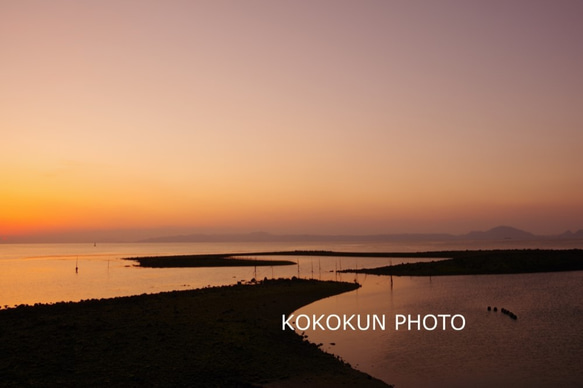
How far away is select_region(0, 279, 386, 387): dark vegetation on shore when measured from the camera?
1725 centimetres

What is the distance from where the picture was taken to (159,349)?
837 inches

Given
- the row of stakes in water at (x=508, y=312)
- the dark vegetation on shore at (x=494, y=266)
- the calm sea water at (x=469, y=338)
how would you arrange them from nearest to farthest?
1. the calm sea water at (x=469, y=338)
2. the row of stakes in water at (x=508, y=312)
3. the dark vegetation on shore at (x=494, y=266)

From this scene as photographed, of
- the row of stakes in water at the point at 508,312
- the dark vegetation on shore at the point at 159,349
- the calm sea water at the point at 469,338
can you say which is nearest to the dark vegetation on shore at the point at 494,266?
the calm sea water at the point at 469,338

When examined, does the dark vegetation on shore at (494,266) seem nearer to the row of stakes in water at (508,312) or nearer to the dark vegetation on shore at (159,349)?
the row of stakes in water at (508,312)

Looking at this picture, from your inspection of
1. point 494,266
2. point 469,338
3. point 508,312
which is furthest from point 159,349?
point 494,266

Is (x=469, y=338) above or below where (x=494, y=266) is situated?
above

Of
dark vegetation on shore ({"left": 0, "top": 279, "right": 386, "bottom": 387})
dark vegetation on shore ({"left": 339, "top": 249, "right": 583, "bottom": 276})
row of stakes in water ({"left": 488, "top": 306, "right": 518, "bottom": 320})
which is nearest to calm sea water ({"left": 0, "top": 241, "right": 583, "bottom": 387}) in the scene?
row of stakes in water ({"left": 488, "top": 306, "right": 518, "bottom": 320})

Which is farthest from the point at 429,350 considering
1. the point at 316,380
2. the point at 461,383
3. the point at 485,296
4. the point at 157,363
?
the point at 485,296

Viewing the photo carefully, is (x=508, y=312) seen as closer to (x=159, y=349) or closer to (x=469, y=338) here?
(x=469, y=338)

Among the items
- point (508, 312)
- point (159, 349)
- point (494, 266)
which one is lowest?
point (494, 266)

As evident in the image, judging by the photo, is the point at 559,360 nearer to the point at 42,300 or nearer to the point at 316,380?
the point at 316,380

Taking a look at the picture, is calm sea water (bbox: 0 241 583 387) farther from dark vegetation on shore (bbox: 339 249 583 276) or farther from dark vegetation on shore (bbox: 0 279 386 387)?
dark vegetation on shore (bbox: 339 249 583 276)

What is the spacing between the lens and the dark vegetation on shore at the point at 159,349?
17.2 meters

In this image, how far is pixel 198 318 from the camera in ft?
97.1
